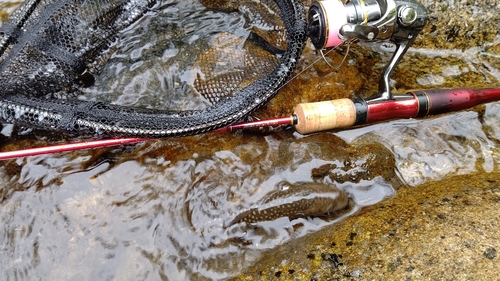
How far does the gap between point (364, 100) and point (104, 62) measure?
7.42ft

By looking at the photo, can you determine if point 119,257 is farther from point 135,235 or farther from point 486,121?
point 486,121

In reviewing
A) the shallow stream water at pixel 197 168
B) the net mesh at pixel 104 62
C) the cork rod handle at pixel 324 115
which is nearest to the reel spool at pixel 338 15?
the net mesh at pixel 104 62

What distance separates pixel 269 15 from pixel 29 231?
265 centimetres

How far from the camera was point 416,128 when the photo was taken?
340cm

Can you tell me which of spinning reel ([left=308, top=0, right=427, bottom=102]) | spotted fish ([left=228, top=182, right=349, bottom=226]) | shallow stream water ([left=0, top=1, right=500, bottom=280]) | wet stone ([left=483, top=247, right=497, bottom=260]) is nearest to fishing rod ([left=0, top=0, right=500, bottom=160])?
spinning reel ([left=308, top=0, right=427, bottom=102])

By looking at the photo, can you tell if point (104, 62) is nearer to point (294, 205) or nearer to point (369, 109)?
point (294, 205)

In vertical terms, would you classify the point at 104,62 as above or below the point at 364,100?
above

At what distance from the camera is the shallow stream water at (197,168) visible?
2783mm

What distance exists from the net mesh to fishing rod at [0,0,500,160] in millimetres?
170

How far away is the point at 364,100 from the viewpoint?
3043 mm

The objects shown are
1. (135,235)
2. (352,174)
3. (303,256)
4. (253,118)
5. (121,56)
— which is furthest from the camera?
(121,56)

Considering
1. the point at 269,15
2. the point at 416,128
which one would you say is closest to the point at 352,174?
the point at 416,128

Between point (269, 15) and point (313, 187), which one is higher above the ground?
point (269, 15)

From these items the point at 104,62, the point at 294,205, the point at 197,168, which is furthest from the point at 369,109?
the point at 104,62
